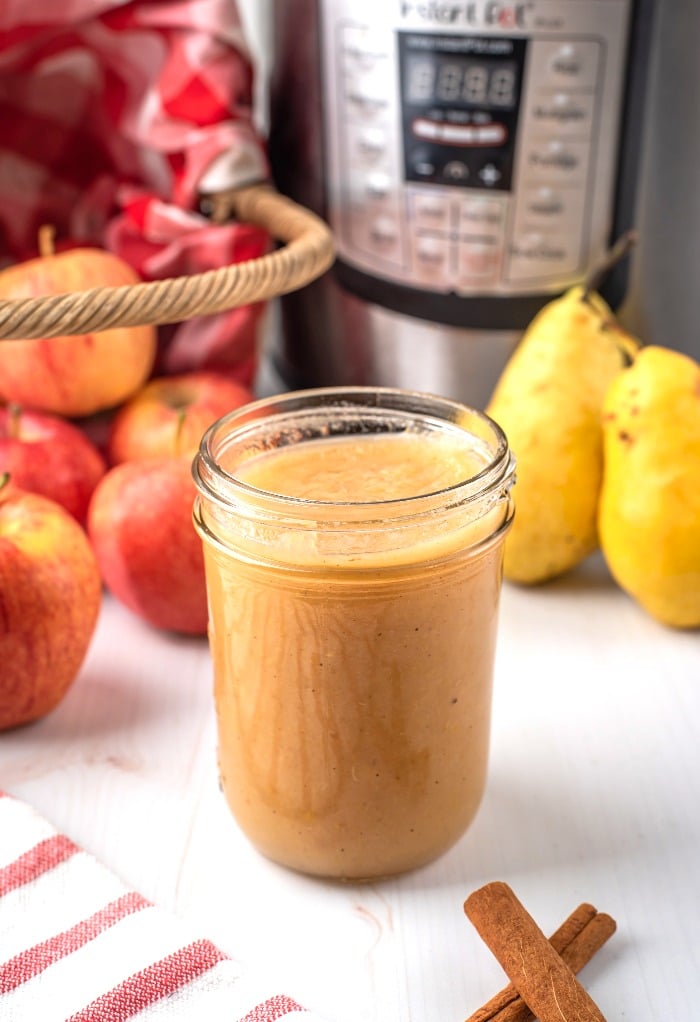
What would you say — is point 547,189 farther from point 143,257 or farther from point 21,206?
point 21,206

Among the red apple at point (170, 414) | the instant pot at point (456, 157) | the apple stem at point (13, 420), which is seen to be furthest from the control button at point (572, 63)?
the apple stem at point (13, 420)

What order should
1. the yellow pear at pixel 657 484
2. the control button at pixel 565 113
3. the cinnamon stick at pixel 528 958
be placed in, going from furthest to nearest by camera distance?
the control button at pixel 565 113 < the yellow pear at pixel 657 484 < the cinnamon stick at pixel 528 958

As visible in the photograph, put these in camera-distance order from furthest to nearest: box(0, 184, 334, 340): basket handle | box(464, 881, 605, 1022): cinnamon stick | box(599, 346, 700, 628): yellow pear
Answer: box(599, 346, 700, 628): yellow pear → box(0, 184, 334, 340): basket handle → box(464, 881, 605, 1022): cinnamon stick

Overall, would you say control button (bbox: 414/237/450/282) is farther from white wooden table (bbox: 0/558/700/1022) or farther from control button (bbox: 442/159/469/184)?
white wooden table (bbox: 0/558/700/1022)

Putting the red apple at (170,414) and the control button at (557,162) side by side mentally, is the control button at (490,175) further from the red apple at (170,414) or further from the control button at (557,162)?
the red apple at (170,414)

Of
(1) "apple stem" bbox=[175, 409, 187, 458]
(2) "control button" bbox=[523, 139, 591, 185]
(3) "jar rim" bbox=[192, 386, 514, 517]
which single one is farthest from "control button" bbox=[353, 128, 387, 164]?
(3) "jar rim" bbox=[192, 386, 514, 517]

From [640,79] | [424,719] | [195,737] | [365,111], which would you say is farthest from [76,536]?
[640,79]

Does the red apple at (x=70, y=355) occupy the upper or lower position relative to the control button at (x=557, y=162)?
lower

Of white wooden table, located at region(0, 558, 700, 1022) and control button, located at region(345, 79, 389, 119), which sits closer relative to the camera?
white wooden table, located at region(0, 558, 700, 1022)
